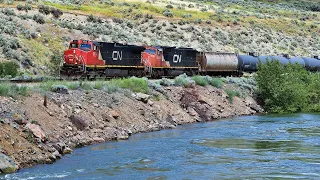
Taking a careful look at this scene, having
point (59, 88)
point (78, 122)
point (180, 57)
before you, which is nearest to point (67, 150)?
point (78, 122)

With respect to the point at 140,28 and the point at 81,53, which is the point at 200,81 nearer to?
the point at 81,53

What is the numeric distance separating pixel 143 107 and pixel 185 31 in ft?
177

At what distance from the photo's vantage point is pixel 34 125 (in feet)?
77.0

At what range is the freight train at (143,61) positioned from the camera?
3881 cm

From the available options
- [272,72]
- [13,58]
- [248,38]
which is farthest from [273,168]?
[248,38]

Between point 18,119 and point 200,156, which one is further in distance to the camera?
Answer: point 200,156

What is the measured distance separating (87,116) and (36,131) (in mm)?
5831

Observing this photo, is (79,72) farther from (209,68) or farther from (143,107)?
(209,68)

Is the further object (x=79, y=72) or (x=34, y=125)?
(x=79, y=72)

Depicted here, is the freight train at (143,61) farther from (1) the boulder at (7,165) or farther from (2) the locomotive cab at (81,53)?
(1) the boulder at (7,165)

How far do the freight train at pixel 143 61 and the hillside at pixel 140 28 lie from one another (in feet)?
17.4

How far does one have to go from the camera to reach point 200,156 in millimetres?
24281

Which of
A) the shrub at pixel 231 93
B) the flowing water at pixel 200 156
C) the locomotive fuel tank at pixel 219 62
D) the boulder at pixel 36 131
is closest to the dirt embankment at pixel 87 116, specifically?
the boulder at pixel 36 131

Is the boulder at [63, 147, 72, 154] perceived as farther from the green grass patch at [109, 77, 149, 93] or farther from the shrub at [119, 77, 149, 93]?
the shrub at [119, 77, 149, 93]
